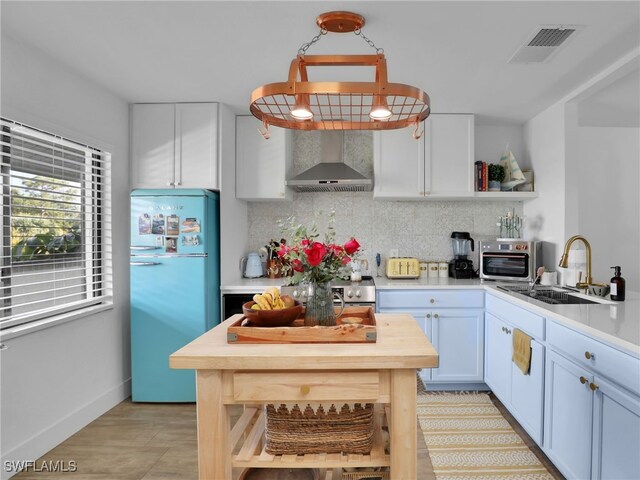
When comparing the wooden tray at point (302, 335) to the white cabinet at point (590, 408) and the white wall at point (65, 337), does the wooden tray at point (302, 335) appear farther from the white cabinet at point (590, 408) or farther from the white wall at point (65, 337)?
the white wall at point (65, 337)

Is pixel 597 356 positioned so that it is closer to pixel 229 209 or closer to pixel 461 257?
pixel 461 257

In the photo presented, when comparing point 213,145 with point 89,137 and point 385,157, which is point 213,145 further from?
point 385,157

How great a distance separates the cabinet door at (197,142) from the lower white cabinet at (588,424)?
8.87ft

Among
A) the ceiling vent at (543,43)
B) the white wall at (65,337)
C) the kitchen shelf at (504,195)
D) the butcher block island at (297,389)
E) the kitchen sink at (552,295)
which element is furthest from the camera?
the kitchen shelf at (504,195)

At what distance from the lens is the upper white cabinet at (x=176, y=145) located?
11.1 ft

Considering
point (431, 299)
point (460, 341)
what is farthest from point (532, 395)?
point (431, 299)

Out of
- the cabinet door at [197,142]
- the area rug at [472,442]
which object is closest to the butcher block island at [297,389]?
the area rug at [472,442]

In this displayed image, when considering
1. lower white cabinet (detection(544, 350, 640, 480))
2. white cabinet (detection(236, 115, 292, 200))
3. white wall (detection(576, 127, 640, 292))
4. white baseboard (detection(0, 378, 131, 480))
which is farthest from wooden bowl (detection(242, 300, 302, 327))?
white wall (detection(576, 127, 640, 292))

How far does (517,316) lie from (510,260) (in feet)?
3.13

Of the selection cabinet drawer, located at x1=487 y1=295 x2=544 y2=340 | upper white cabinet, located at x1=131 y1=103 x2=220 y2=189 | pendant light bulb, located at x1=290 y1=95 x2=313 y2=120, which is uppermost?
upper white cabinet, located at x1=131 y1=103 x2=220 y2=189

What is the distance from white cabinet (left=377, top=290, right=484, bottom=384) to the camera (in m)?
3.43

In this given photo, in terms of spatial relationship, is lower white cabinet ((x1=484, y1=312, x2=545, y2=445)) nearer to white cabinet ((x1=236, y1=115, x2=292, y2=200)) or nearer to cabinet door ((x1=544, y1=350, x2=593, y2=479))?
cabinet door ((x1=544, y1=350, x2=593, y2=479))

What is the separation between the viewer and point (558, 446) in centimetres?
219

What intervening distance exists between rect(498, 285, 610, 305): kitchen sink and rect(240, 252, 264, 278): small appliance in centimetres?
207
